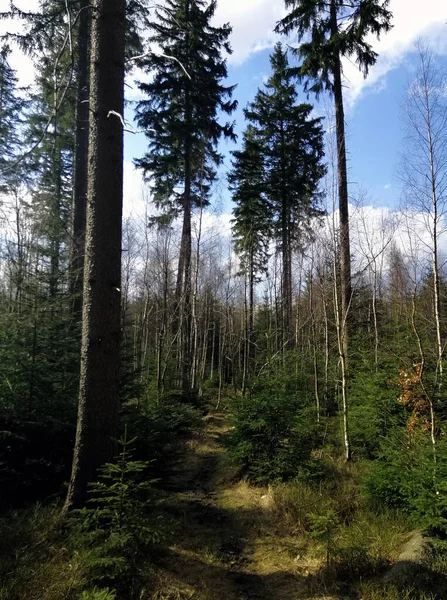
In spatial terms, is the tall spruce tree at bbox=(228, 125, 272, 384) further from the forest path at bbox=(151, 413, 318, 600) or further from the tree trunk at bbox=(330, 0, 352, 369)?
the forest path at bbox=(151, 413, 318, 600)

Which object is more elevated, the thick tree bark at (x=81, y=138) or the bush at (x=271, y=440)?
the thick tree bark at (x=81, y=138)

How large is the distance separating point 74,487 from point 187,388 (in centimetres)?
936

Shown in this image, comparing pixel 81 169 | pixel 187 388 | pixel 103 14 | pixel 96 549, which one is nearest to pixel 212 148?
pixel 81 169

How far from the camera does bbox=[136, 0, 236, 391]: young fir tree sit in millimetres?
13922

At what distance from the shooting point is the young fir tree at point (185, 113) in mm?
13922

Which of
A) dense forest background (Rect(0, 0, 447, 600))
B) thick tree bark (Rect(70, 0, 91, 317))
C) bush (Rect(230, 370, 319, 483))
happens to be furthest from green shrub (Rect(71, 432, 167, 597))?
thick tree bark (Rect(70, 0, 91, 317))

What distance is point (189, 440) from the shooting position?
944 cm

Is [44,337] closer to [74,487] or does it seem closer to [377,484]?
[74,487]

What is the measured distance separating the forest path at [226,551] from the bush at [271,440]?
0.33 meters

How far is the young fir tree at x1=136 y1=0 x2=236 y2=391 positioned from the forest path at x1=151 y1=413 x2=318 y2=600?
7704 mm

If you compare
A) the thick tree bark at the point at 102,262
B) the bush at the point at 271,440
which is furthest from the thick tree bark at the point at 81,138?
the bush at the point at 271,440

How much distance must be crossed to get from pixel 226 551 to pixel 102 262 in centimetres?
362

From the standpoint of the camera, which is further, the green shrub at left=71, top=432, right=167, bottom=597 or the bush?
the bush

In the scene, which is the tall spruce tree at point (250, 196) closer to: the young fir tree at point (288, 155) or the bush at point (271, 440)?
the young fir tree at point (288, 155)
